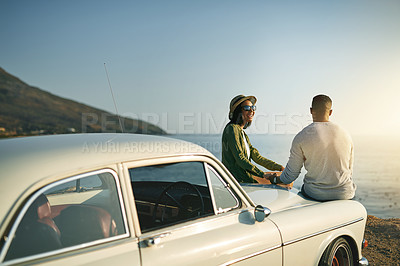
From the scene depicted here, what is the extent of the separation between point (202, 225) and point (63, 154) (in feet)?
3.64

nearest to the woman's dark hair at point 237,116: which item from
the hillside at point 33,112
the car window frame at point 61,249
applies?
the car window frame at point 61,249

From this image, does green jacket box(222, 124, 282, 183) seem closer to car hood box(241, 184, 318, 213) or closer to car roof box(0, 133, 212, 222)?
car hood box(241, 184, 318, 213)

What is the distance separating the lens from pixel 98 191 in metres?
3.12

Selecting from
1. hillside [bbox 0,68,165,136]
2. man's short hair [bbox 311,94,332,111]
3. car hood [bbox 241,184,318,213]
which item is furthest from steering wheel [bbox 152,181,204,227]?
hillside [bbox 0,68,165,136]

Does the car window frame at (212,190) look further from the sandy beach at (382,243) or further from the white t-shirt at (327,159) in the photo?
the sandy beach at (382,243)

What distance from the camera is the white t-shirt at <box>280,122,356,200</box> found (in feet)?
12.0

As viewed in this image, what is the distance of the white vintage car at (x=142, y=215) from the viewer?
1820mm

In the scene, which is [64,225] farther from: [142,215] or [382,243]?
[382,243]

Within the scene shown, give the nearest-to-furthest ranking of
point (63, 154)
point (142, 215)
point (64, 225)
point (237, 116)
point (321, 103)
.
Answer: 1. point (63, 154)
2. point (64, 225)
3. point (142, 215)
4. point (321, 103)
5. point (237, 116)

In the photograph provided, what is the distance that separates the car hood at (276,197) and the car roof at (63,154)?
1.01 metres

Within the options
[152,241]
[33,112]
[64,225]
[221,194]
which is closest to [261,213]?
[221,194]

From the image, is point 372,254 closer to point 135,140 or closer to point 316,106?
point 316,106

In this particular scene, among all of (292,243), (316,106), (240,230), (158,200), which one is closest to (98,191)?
(158,200)

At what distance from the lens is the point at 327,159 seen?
3.66m
